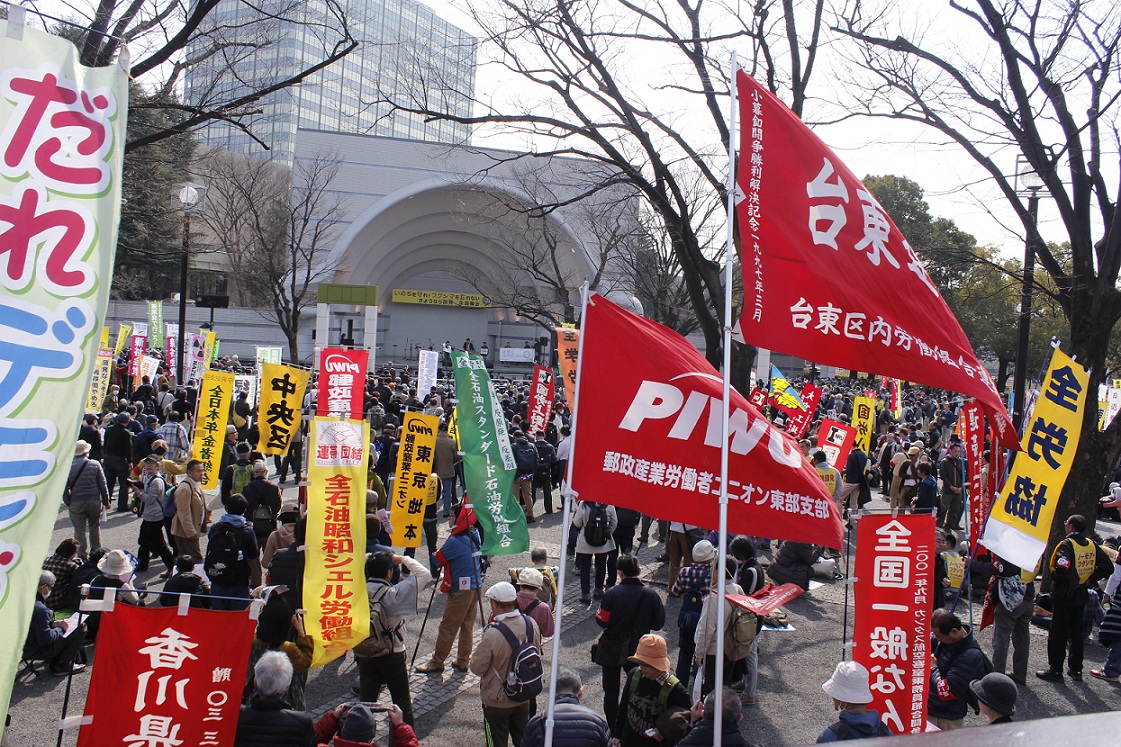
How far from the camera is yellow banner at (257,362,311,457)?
1184cm

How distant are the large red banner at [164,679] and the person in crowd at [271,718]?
0.09m

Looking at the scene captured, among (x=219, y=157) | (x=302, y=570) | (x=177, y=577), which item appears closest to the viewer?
(x=177, y=577)

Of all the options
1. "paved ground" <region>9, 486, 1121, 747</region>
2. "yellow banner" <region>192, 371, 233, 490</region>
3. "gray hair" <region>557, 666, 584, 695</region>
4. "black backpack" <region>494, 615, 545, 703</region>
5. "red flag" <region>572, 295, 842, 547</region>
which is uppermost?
"red flag" <region>572, 295, 842, 547</region>

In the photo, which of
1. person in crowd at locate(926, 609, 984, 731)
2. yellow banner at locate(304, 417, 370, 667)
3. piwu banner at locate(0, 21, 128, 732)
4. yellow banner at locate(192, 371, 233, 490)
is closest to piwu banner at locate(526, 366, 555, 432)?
yellow banner at locate(192, 371, 233, 490)

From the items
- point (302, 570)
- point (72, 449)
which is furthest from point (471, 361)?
point (72, 449)

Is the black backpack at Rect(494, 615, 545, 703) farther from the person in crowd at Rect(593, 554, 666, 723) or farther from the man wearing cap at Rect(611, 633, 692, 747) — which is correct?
the person in crowd at Rect(593, 554, 666, 723)

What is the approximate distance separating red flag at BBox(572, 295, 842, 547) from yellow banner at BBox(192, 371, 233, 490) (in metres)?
8.35

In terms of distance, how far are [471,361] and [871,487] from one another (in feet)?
42.5

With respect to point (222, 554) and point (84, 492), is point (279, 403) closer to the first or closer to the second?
point (84, 492)

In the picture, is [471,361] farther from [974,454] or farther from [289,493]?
[289,493]

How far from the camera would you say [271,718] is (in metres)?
4.06

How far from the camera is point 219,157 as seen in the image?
119 feet

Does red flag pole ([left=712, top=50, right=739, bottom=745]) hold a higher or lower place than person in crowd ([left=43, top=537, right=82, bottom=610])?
higher

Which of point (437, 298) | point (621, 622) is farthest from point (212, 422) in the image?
point (437, 298)
